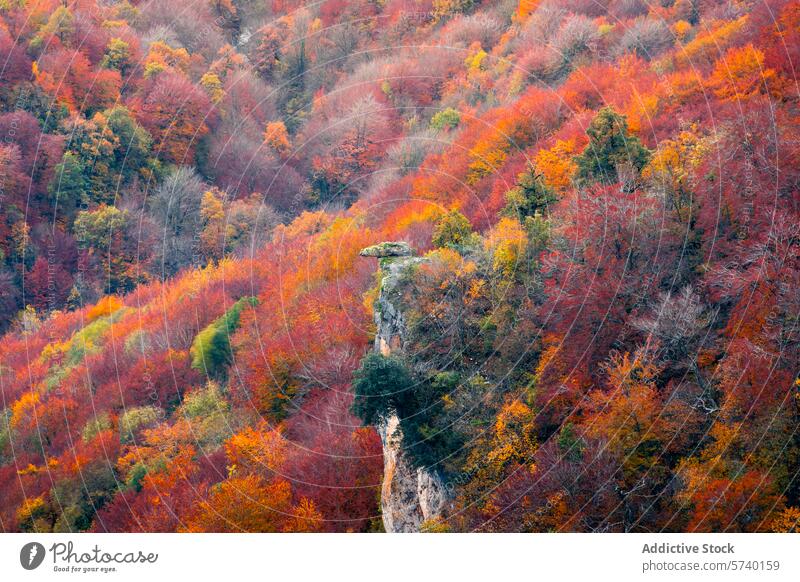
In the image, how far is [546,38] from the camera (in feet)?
379

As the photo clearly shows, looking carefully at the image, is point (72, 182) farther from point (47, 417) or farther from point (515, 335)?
point (515, 335)

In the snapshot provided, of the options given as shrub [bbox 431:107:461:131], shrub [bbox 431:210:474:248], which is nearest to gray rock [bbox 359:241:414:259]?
shrub [bbox 431:210:474:248]

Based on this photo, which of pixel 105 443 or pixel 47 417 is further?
pixel 47 417

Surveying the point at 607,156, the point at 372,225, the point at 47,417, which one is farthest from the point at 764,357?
the point at 47,417

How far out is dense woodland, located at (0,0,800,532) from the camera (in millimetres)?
48125

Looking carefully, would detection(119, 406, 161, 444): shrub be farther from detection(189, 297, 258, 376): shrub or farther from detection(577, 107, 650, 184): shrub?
detection(577, 107, 650, 184): shrub

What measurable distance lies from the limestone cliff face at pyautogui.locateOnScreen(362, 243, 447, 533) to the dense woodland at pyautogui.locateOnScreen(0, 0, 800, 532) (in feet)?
3.67

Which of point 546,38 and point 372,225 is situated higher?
point 546,38

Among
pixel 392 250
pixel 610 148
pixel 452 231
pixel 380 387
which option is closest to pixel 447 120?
pixel 452 231

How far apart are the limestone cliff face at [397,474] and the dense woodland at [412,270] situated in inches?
44.1

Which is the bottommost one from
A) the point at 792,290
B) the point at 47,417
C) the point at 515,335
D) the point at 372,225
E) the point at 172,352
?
the point at 47,417

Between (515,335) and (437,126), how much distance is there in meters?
55.4

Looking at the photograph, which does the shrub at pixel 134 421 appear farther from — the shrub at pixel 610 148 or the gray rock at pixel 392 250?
the shrub at pixel 610 148

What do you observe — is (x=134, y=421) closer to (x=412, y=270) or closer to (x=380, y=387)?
(x=412, y=270)
